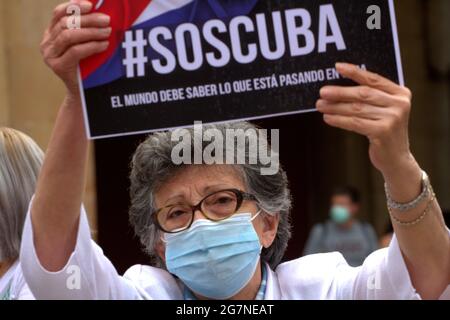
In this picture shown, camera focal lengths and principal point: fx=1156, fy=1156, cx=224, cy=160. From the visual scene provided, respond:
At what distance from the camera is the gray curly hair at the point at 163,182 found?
3389 mm

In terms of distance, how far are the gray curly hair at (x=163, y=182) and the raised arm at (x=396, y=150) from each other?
1.95ft

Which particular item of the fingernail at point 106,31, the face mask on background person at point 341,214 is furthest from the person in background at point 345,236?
the fingernail at point 106,31

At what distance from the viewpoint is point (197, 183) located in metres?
3.32

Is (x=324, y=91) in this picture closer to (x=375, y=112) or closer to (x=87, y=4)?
(x=375, y=112)

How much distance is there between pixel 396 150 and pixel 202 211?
69 centimetres

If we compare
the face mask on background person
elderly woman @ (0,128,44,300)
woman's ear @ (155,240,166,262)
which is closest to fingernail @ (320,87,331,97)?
woman's ear @ (155,240,166,262)

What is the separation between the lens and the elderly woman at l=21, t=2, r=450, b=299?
9.25 ft

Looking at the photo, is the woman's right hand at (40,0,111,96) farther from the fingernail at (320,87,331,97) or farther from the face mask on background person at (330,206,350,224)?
the face mask on background person at (330,206,350,224)

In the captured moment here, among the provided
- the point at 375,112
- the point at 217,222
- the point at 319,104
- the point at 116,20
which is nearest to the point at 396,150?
the point at 375,112

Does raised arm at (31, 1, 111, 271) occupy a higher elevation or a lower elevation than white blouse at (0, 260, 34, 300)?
higher

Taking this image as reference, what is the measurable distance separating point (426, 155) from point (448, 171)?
0.38 meters

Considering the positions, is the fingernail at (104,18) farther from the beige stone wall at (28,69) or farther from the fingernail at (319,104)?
the beige stone wall at (28,69)
